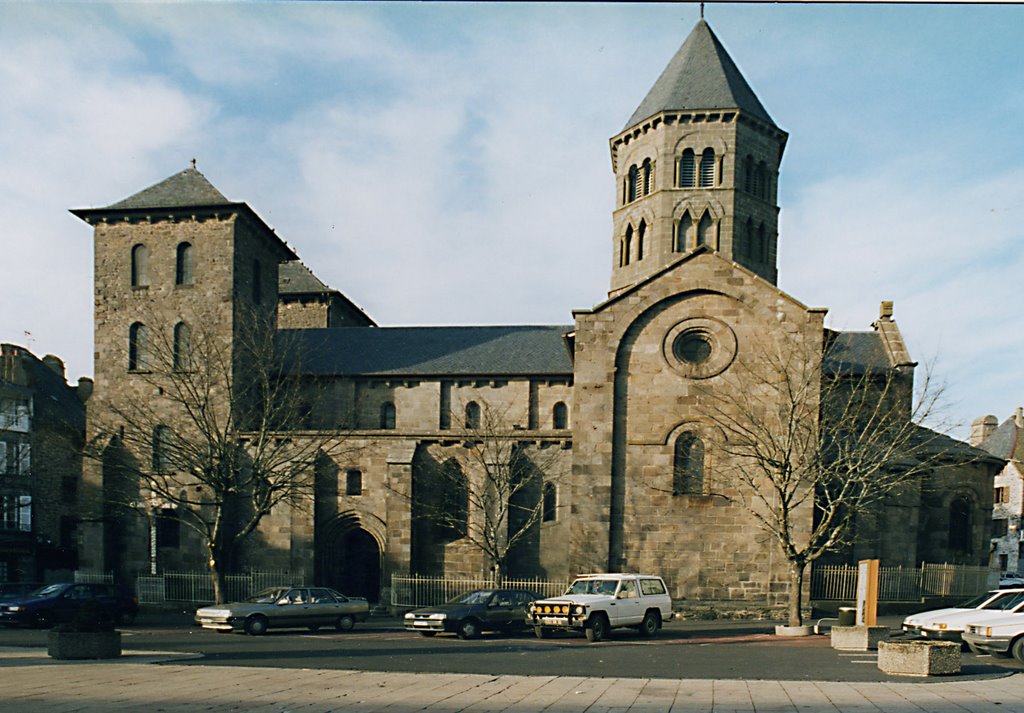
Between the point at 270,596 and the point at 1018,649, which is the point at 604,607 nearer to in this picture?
the point at 1018,649

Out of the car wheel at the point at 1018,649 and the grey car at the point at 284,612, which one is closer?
the car wheel at the point at 1018,649

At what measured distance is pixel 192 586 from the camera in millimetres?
33875

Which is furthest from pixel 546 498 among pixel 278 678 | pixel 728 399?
pixel 278 678

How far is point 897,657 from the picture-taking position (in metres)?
16.0

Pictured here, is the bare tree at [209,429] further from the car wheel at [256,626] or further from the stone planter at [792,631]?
the stone planter at [792,631]

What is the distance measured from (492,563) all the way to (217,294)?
16530mm

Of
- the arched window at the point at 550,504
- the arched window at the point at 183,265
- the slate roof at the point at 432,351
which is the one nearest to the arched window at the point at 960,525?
the arched window at the point at 550,504

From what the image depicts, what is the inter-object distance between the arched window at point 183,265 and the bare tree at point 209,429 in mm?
2073

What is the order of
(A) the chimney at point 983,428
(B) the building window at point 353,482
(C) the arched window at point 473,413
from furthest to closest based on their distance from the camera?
(A) the chimney at point 983,428 < (C) the arched window at point 473,413 < (B) the building window at point 353,482

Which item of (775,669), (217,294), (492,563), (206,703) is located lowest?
(492,563)

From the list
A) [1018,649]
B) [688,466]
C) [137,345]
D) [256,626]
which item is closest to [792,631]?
[1018,649]

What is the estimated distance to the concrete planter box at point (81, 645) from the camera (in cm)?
1762

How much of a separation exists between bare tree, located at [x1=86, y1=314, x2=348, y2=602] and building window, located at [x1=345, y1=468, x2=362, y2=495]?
110 centimetres

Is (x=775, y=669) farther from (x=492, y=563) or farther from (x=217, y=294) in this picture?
(x=217, y=294)
